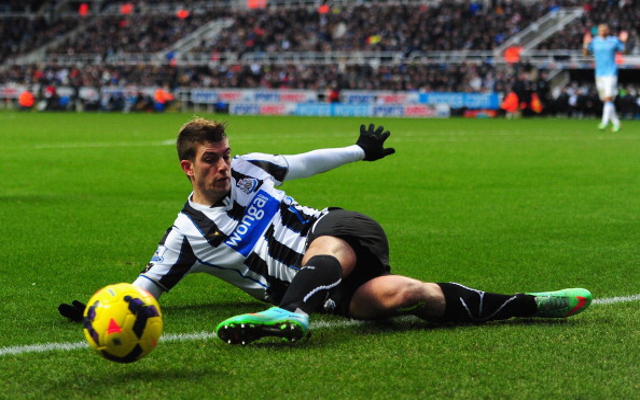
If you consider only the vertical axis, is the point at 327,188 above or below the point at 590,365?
below

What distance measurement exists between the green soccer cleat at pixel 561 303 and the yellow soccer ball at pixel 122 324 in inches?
76.6

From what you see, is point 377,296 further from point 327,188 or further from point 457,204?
point 327,188

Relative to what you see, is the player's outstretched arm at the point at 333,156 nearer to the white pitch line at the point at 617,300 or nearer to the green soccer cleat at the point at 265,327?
the green soccer cleat at the point at 265,327

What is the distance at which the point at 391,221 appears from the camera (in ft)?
30.8

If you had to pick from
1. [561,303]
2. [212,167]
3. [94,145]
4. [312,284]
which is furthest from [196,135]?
[94,145]

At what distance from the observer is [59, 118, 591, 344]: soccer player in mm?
4809

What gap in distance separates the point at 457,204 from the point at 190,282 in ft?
16.4

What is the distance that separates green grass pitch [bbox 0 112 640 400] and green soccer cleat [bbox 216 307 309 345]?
8 cm

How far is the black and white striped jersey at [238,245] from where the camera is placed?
16.3ft

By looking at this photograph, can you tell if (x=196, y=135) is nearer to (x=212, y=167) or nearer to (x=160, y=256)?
(x=212, y=167)

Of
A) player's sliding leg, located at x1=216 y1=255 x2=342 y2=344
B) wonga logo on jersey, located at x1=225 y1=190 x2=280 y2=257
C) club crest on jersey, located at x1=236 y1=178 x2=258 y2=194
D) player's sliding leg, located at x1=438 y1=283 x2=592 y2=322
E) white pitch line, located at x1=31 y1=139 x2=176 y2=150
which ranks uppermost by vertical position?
club crest on jersey, located at x1=236 y1=178 x2=258 y2=194

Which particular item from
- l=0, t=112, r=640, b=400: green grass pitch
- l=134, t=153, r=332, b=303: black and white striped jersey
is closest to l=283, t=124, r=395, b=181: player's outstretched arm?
l=134, t=153, r=332, b=303: black and white striped jersey

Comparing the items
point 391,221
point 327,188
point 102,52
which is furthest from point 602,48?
point 102,52

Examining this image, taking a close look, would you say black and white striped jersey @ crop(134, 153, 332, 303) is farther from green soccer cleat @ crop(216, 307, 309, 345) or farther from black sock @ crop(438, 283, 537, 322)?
black sock @ crop(438, 283, 537, 322)
